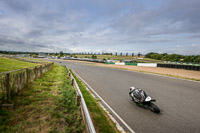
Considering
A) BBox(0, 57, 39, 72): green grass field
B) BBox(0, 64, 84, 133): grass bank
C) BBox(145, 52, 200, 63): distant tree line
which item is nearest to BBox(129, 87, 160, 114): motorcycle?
BBox(0, 64, 84, 133): grass bank

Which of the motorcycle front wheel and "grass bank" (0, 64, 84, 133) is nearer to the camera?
"grass bank" (0, 64, 84, 133)

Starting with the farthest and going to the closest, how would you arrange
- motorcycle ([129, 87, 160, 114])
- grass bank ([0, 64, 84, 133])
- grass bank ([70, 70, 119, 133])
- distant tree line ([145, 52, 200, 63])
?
1. distant tree line ([145, 52, 200, 63])
2. motorcycle ([129, 87, 160, 114])
3. grass bank ([70, 70, 119, 133])
4. grass bank ([0, 64, 84, 133])

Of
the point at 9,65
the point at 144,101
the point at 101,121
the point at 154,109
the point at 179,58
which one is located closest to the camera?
the point at 101,121

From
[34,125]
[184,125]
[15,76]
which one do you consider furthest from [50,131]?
[184,125]

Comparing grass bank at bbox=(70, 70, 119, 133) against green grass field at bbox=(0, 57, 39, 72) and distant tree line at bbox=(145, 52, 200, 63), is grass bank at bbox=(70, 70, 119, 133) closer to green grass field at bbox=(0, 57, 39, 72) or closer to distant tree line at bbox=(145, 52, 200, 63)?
green grass field at bbox=(0, 57, 39, 72)

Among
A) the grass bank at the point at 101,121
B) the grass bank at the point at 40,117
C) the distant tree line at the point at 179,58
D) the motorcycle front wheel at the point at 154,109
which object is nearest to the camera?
the grass bank at the point at 40,117

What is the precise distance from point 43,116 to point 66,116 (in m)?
0.88

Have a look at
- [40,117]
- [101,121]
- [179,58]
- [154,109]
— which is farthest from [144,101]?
[179,58]

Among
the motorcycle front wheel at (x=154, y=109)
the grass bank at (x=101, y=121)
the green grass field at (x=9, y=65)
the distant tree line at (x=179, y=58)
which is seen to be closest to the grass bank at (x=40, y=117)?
the grass bank at (x=101, y=121)

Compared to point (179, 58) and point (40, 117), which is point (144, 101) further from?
point (179, 58)

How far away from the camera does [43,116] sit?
4.04 m

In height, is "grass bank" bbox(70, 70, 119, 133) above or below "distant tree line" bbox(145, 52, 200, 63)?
below

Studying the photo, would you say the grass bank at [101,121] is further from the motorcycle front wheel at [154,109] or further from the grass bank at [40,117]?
the motorcycle front wheel at [154,109]

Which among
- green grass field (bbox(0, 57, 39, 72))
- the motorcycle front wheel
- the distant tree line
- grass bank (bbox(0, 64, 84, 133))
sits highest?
the distant tree line
